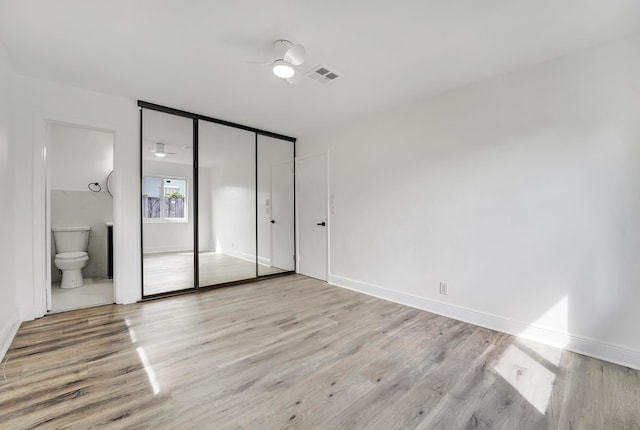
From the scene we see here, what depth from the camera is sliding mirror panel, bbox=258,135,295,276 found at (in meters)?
4.65

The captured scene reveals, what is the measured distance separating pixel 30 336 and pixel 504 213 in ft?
14.9

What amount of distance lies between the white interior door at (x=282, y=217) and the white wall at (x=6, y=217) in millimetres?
3031

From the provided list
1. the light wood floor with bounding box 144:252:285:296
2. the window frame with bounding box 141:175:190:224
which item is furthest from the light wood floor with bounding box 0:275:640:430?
the window frame with bounding box 141:175:190:224

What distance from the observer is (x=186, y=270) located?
391 cm

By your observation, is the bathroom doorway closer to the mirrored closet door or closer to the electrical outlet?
the mirrored closet door

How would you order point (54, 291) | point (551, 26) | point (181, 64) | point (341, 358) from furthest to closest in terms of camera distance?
point (54, 291)
point (181, 64)
point (341, 358)
point (551, 26)

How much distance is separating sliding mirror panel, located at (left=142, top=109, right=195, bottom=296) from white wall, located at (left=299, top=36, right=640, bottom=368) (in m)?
2.59

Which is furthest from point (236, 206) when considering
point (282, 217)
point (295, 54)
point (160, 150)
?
point (295, 54)

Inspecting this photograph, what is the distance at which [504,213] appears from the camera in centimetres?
263

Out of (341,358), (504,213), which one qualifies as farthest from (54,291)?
(504,213)

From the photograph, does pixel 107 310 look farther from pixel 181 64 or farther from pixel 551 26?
pixel 551 26

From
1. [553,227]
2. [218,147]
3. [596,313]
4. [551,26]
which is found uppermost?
[551,26]

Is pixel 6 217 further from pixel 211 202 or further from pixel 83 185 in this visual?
pixel 83 185

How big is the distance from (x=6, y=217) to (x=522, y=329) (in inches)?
189
